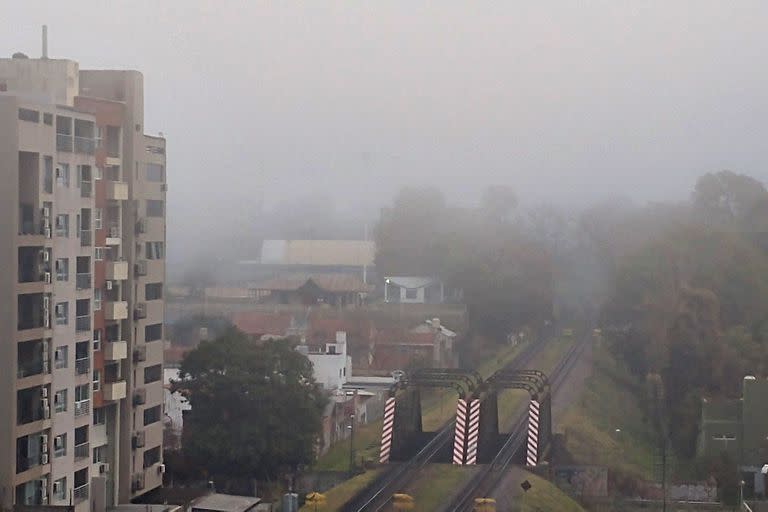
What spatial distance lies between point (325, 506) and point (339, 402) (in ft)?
11.2

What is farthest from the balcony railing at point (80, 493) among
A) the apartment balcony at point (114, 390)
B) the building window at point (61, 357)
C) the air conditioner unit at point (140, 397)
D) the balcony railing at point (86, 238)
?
the balcony railing at point (86, 238)

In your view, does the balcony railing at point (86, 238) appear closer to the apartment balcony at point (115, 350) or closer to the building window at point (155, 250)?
the apartment balcony at point (115, 350)

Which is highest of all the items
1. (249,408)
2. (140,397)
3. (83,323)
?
(83,323)

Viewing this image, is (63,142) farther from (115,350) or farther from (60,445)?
(60,445)

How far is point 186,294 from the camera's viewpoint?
1677cm

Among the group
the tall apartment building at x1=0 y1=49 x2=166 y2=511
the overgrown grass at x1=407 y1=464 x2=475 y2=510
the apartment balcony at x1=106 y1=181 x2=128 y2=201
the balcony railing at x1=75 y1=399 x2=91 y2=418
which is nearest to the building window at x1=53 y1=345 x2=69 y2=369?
the tall apartment building at x1=0 y1=49 x2=166 y2=511

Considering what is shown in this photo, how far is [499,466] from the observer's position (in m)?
13.3

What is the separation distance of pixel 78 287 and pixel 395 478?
9.49ft

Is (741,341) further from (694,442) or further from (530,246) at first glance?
(530,246)

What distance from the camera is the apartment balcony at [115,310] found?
1202 centimetres

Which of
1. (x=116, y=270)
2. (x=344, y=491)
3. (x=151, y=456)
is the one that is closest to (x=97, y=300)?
(x=116, y=270)

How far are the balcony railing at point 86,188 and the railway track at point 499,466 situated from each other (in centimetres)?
328

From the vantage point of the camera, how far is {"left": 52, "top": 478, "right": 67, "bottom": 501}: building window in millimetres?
10906

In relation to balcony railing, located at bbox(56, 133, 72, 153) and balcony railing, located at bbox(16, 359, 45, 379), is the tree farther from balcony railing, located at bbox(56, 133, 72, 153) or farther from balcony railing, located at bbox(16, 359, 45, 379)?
balcony railing, located at bbox(56, 133, 72, 153)
